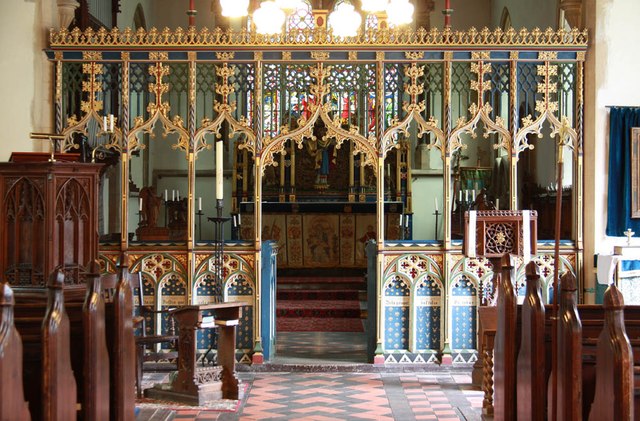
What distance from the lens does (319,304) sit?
12.4 meters

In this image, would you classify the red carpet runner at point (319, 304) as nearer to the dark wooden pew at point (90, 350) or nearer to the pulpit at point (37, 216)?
the pulpit at point (37, 216)

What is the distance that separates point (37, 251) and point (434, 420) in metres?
3.57

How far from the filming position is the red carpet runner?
38.2ft

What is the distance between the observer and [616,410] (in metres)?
3.67

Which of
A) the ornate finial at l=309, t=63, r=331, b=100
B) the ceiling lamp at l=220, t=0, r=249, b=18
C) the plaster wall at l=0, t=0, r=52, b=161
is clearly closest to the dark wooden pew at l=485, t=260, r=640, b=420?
the ceiling lamp at l=220, t=0, r=249, b=18

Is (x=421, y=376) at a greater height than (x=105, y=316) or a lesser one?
lesser

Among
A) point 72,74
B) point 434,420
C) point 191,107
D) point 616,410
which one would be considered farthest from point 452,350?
point 616,410

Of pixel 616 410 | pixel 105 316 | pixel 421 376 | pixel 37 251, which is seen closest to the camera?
pixel 616 410

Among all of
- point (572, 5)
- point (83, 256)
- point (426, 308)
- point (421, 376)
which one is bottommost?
point (421, 376)

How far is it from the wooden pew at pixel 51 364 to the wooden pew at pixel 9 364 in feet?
0.77

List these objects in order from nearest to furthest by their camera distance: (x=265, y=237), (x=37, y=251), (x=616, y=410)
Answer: (x=616, y=410) → (x=37, y=251) → (x=265, y=237)

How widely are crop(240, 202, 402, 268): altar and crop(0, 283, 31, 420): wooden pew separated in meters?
9.96

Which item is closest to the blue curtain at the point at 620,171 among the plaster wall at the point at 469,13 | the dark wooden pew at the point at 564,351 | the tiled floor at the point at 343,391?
the tiled floor at the point at 343,391

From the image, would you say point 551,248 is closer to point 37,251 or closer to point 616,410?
point 37,251
